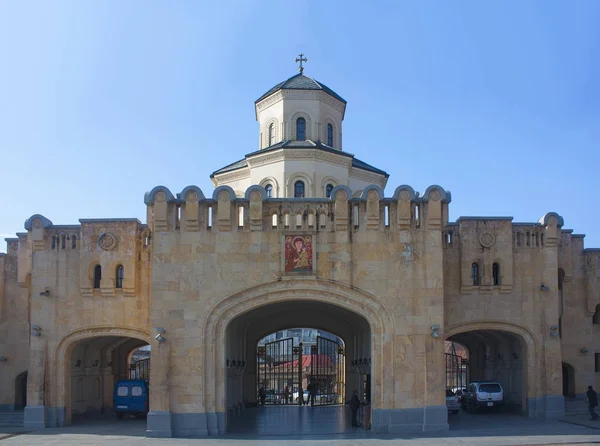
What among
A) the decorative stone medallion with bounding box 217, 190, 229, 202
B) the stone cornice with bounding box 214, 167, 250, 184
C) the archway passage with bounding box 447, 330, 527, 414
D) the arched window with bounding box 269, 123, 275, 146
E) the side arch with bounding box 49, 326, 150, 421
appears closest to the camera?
the decorative stone medallion with bounding box 217, 190, 229, 202

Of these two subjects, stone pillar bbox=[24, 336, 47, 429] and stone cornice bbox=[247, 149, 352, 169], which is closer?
stone pillar bbox=[24, 336, 47, 429]

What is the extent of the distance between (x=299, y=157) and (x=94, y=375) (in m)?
15.1

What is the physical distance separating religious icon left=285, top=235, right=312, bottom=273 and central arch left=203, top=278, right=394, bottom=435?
1.38 ft

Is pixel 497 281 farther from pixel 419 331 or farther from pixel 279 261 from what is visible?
pixel 279 261

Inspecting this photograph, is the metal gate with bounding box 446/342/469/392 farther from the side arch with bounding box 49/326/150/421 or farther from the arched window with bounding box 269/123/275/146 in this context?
the side arch with bounding box 49/326/150/421

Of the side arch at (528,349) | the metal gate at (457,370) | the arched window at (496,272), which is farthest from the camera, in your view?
the metal gate at (457,370)

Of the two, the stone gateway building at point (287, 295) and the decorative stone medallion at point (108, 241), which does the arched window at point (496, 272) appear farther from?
the decorative stone medallion at point (108, 241)

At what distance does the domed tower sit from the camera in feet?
119

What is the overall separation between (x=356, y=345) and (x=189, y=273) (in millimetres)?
11731

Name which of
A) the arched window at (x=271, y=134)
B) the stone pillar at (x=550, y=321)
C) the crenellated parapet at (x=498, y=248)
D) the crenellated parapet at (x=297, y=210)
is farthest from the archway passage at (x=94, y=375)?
the stone pillar at (x=550, y=321)

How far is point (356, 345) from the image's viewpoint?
3250 cm

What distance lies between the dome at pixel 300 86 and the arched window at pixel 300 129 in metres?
1.85

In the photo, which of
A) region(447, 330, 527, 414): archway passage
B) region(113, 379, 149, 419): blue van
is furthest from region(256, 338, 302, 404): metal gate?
region(447, 330, 527, 414): archway passage

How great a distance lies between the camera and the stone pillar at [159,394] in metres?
22.9
